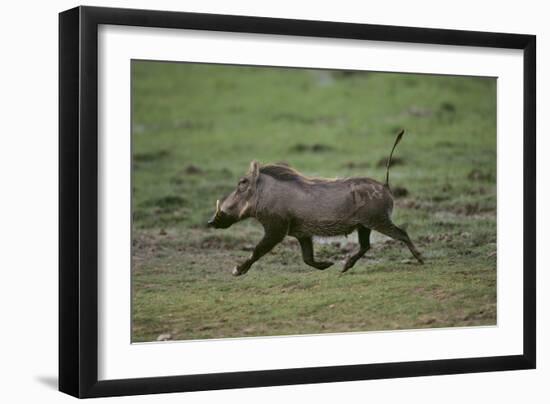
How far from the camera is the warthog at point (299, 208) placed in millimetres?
11031

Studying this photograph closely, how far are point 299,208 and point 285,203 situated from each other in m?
0.14

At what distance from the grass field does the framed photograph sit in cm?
2

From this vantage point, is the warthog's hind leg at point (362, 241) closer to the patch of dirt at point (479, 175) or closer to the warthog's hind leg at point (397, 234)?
the warthog's hind leg at point (397, 234)

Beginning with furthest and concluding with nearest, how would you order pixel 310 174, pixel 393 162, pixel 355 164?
pixel 355 164 < pixel 393 162 < pixel 310 174

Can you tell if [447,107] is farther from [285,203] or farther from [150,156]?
[150,156]

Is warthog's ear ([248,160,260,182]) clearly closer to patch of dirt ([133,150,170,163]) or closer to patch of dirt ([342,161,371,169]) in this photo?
patch of dirt ([133,150,170,163])

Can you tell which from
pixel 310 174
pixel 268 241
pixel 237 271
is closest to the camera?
pixel 237 271

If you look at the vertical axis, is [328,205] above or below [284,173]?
below

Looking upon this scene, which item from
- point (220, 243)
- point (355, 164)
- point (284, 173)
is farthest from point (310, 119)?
point (220, 243)

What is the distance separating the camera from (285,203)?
1105cm

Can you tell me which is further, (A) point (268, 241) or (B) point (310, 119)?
(B) point (310, 119)

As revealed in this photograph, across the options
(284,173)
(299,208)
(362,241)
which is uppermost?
(284,173)

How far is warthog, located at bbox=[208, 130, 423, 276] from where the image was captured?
36.2 ft

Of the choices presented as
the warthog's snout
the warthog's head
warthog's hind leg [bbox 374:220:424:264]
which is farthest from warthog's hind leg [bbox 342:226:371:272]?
the warthog's snout
